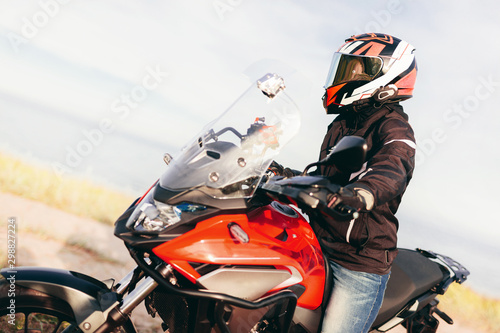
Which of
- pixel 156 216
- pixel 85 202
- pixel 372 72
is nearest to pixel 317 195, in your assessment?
pixel 156 216

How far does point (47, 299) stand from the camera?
223 cm

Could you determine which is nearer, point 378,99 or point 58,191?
point 378,99

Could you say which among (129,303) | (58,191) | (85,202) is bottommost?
(58,191)

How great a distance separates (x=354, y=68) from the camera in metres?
2.92

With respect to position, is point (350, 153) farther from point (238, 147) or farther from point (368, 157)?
point (368, 157)

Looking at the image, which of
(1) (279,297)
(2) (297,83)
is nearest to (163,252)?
(1) (279,297)

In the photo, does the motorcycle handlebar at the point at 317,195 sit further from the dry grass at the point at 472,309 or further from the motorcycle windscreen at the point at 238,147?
the dry grass at the point at 472,309

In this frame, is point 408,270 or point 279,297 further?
point 408,270

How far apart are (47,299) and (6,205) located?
4.00m

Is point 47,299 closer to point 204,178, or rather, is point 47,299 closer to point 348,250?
point 204,178

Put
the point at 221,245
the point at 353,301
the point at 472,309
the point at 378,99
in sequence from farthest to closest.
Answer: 1. the point at 472,309
2. the point at 378,99
3. the point at 353,301
4. the point at 221,245

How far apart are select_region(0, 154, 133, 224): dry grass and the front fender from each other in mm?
4157

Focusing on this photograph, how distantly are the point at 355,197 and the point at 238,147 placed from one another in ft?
2.15

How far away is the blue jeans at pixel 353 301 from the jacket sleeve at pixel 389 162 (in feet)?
2.11
